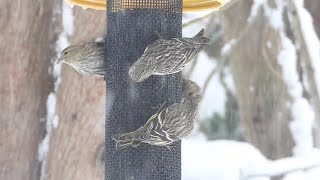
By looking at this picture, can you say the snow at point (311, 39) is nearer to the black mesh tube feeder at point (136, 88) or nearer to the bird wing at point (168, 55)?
the black mesh tube feeder at point (136, 88)

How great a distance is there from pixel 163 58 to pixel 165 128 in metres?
0.39

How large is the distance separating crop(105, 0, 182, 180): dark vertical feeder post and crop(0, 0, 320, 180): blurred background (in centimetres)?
180

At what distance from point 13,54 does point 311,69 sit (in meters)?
3.07

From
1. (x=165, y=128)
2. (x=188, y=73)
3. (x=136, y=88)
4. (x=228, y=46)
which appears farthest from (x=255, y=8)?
(x=165, y=128)

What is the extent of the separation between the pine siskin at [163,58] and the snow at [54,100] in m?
2.57

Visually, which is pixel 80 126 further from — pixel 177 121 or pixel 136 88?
pixel 177 121

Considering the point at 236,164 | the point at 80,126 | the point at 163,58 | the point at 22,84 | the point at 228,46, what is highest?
the point at 228,46

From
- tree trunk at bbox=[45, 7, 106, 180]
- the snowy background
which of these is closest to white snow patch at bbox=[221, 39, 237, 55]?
the snowy background

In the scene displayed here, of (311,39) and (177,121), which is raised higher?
(311,39)

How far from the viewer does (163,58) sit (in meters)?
5.73

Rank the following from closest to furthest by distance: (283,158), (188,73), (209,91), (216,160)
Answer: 1. (216,160)
2. (283,158)
3. (188,73)
4. (209,91)

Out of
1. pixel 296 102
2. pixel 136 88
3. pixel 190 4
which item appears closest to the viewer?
pixel 136 88

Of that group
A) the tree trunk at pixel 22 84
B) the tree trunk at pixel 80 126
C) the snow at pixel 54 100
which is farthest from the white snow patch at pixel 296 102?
the tree trunk at pixel 22 84

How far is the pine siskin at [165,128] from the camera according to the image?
568 centimetres
